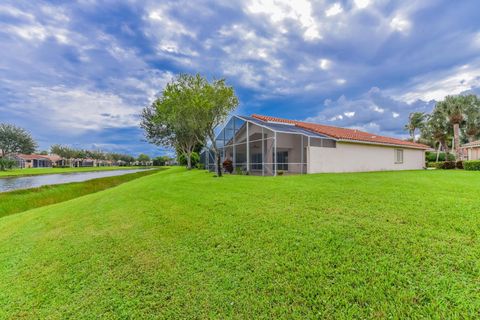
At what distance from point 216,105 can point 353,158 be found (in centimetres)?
1222

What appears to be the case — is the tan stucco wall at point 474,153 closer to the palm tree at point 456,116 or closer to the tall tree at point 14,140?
the palm tree at point 456,116

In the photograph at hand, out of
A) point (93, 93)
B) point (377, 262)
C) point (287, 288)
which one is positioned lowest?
point (287, 288)

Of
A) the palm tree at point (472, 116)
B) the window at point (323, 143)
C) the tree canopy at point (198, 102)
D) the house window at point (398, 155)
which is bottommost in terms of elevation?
the house window at point (398, 155)

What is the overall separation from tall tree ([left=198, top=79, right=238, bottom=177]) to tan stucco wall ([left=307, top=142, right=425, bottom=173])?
24.5 feet

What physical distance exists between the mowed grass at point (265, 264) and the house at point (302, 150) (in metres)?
10.2

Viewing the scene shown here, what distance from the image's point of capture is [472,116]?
3909 cm

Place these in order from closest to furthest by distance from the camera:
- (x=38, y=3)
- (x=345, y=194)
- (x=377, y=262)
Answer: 1. (x=377, y=262)
2. (x=345, y=194)
3. (x=38, y=3)

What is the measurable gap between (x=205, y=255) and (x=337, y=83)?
25616 millimetres

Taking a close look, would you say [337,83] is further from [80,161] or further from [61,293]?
[80,161]

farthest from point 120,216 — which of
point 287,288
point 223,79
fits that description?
point 223,79

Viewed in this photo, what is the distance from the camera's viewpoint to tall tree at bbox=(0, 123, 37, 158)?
58.9 metres

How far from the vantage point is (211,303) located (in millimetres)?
2945

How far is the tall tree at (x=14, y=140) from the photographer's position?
5894 centimetres

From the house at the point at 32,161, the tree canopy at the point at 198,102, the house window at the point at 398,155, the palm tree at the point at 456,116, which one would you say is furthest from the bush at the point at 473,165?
the house at the point at 32,161
